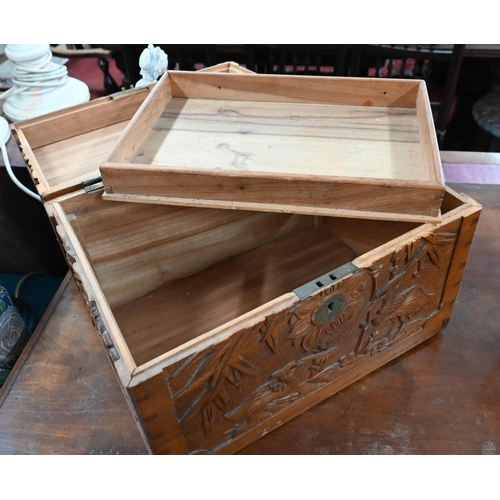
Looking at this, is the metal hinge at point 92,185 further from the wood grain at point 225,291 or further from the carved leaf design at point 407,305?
the carved leaf design at point 407,305

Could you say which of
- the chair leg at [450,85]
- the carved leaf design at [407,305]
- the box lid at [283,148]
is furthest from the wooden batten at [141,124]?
the chair leg at [450,85]

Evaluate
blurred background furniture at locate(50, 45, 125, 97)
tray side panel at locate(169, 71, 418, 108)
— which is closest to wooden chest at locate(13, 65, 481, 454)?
tray side panel at locate(169, 71, 418, 108)

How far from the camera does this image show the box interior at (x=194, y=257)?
836mm

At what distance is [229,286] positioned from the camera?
3.10 feet

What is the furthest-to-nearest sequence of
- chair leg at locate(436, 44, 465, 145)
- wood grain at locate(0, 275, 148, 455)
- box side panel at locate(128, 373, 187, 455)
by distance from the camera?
1. chair leg at locate(436, 44, 465, 145)
2. wood grain at locate(0, 275, 148, 455)
3. box side panel at locate(128, 373, 187, 455)

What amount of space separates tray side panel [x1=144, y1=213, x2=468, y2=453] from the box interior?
13cm

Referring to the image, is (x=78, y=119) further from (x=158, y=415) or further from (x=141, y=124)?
(x=158, y=415)

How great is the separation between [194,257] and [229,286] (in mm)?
97

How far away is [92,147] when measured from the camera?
0.87 meters

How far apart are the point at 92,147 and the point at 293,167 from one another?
1.32 ft

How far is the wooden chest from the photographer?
1.84ft

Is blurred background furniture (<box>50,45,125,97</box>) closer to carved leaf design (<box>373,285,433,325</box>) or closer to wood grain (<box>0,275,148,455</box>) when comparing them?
wood grain (<box>0,275,148,455</box>)

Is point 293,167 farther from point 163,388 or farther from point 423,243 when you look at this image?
point 163,388

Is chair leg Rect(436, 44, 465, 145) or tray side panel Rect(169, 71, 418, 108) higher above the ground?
tray side panel Rect(169, 71, 418, 108)
